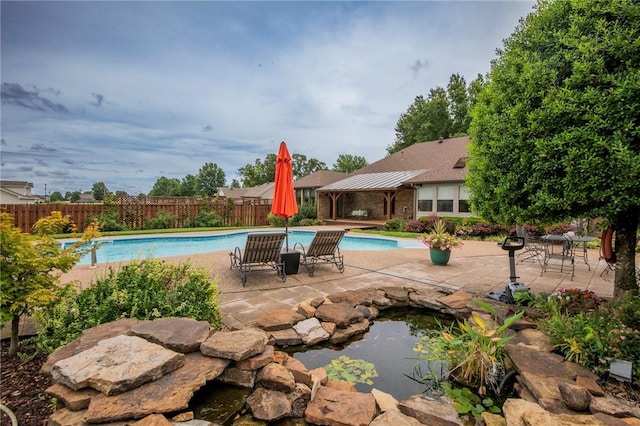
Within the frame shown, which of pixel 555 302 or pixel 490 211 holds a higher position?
pixel 490 211

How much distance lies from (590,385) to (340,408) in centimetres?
218

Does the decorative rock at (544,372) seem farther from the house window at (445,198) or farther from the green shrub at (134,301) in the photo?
the house window at (445,198)

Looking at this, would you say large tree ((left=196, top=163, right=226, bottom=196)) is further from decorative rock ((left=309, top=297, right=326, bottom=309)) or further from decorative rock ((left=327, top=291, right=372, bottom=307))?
decorative rock ((left=309, top=297, right=326, bottom=309))

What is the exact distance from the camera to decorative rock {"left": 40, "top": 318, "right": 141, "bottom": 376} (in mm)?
2484

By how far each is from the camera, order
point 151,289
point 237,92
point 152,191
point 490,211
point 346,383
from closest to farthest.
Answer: point 346,383 → point 151,289 → point 490,211 → point 237,92 → point 152,191

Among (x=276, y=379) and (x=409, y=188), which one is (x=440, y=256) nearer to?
(x=276, y=379)

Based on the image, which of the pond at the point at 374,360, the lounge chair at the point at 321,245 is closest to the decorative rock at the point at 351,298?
the pond at the point at 374,360

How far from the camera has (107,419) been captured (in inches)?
77.8

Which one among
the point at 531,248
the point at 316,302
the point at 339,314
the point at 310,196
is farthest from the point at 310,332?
the point at 310,196

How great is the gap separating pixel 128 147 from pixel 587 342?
2843cm

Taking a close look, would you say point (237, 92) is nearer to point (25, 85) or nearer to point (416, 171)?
point (25, 85)

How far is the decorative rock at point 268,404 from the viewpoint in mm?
2489

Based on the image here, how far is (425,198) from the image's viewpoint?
1864 centimetres

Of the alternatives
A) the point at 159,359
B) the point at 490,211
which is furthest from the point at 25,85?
the point at 490,211
